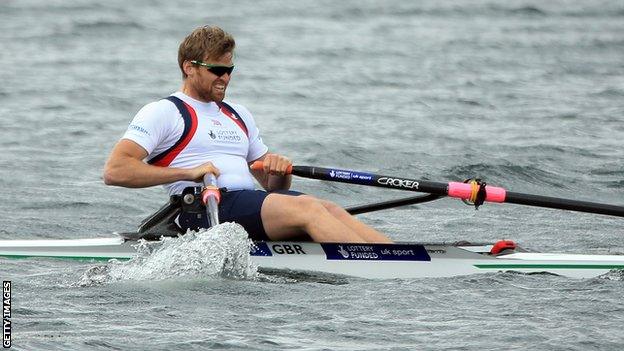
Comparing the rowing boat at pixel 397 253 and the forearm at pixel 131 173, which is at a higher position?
the forearm at pixel 131 173

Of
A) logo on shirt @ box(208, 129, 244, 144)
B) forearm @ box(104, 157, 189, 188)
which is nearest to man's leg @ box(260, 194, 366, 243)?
logo on shirt @ box(208, 129, 244, 144)

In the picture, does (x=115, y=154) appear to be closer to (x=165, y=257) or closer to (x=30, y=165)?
(x=165, y=257)

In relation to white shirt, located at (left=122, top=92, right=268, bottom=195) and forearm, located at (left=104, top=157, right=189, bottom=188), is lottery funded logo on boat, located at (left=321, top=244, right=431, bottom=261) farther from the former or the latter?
forearm, located at (left=104, top=157, right=189, bottom=188)

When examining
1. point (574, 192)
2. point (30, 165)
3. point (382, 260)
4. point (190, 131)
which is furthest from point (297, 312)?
point (30, 165)

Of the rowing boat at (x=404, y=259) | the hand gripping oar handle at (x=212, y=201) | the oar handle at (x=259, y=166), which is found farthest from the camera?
the oar handle at (x=259, y=166)

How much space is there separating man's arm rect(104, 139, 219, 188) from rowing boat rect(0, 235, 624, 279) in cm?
43

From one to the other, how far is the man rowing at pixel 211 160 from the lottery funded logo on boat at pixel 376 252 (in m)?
0.06

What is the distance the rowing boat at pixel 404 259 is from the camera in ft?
27.3

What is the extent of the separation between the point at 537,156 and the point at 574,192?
1670mm

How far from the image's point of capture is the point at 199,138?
28.0ft

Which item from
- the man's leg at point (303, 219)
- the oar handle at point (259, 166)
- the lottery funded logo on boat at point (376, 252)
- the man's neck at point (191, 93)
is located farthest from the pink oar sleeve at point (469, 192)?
the man's neck at point (191, 93)

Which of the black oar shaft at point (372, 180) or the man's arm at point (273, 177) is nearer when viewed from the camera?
the man's arm at point (273, 177)

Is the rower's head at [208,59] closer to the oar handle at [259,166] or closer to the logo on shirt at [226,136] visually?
the logo on shirt at [226,136]

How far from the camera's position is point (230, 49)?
8531mm
